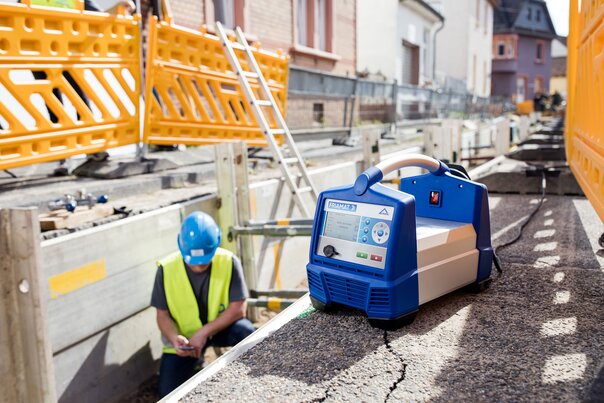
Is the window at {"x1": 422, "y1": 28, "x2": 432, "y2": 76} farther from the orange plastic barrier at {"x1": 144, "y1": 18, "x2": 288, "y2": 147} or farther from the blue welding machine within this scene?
the blue welding machine

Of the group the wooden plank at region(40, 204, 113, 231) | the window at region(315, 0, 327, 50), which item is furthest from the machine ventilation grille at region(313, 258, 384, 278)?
the window at region(315, 0, 327, 50)

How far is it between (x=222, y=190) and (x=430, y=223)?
3.19 metres

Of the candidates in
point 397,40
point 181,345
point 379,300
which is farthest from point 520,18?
point 379,300

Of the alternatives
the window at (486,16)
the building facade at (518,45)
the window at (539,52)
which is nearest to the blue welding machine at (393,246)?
the window at (486,16)

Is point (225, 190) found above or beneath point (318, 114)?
beneath

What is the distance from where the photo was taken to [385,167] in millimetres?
1807

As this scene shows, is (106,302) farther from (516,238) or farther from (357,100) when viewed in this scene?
(357,100)

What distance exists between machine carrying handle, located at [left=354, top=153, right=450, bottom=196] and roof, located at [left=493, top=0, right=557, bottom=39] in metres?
49.2

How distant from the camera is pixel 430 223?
2043 mm

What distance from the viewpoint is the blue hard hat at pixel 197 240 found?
12.6 feet

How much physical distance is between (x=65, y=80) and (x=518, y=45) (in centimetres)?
4802

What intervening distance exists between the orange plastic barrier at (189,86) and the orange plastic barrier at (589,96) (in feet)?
13.8

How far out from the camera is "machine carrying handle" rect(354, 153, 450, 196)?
1770 millimetres

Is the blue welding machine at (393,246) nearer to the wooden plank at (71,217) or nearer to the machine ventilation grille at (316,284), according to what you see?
the machine ventilation grille at (316,284)
